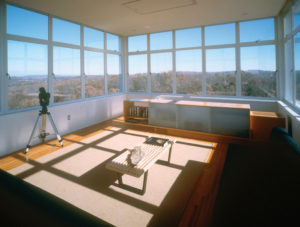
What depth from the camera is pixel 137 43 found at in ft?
24.3

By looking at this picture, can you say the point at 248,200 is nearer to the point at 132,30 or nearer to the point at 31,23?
the point at 31,23

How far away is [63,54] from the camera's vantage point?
5238 mm

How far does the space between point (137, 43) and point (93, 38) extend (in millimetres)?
1857

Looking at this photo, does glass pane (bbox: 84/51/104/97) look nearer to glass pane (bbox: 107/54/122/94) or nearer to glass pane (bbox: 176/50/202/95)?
glass pane (bbox: 107/54/122/94)

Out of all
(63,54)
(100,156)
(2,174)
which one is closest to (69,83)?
(63,54)

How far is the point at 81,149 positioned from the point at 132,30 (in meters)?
4.58

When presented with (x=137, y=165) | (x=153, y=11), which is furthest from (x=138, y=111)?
(x=137, y=165)

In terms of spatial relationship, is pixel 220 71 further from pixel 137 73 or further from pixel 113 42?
pixel 113 42

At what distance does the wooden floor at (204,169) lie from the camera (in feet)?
6.97

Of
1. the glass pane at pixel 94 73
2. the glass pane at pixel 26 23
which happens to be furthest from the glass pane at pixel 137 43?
the glass pane at pixel 26 23

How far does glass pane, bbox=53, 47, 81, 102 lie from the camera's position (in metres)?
5.09

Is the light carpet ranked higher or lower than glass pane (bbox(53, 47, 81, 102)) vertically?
lower

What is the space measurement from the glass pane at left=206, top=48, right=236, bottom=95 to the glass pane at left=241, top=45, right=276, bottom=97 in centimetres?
31

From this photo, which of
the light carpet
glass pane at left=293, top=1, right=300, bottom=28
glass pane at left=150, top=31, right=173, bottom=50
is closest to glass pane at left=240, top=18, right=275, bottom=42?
glass pane at left=293, top=1, right=300, bottom=28
